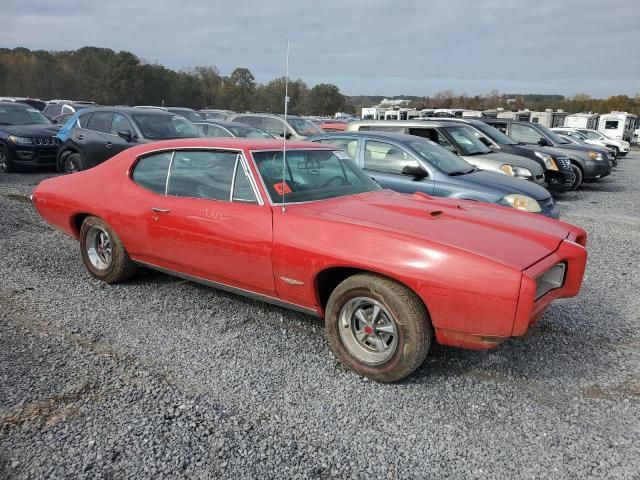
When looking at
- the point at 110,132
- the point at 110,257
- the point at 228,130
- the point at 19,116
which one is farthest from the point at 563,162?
the point at 19,116

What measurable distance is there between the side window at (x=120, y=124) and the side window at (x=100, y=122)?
0.36 feet

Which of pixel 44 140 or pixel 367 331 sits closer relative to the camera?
pixel 367 331

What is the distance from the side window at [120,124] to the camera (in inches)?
377

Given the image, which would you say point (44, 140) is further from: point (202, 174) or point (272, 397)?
Answer: point (272, 397)

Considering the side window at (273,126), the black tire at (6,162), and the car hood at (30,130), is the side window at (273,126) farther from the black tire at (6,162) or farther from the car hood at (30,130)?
the black tire at (6,162)

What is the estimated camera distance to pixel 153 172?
4441 millimetres

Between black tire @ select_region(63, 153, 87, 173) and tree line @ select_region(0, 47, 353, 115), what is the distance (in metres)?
41.5

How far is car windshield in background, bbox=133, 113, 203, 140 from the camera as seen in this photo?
376 inches

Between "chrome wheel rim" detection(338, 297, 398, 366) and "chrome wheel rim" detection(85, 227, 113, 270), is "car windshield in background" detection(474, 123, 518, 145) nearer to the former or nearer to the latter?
"chrome wheel rim" detection(85, 227, 113, 270)

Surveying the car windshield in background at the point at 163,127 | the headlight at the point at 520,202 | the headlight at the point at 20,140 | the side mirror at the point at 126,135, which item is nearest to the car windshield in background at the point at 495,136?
the headlight at the point at 520,202

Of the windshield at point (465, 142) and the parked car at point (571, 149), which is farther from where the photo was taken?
the parked car at point (571, 149)

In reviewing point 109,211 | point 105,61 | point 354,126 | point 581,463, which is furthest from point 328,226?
point 105,61

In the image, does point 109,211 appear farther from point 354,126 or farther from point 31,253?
A: point 354,126

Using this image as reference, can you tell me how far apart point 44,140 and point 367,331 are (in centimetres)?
1086
